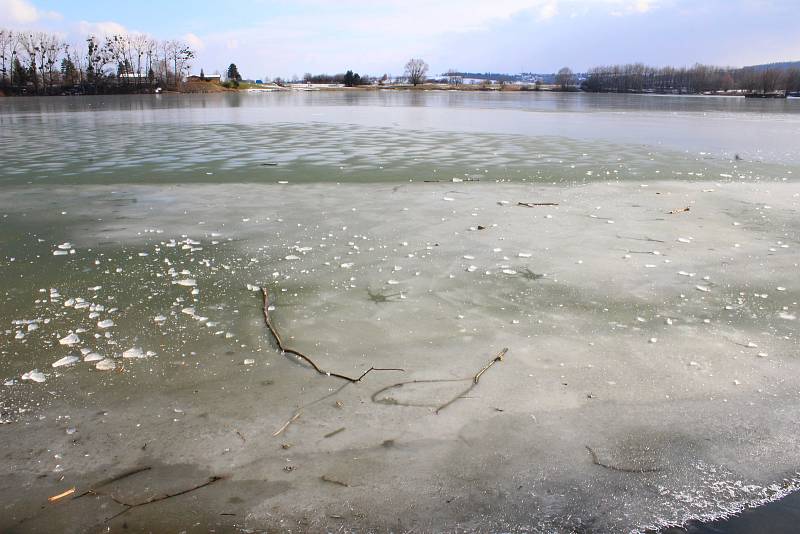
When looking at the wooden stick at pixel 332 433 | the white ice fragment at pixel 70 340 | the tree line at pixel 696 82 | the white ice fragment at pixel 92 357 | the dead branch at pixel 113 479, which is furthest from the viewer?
the tree line at pixel 696 82

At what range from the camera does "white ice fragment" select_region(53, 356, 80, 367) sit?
13.6ft

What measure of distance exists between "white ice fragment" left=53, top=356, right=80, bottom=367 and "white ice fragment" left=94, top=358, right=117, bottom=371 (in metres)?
0.20

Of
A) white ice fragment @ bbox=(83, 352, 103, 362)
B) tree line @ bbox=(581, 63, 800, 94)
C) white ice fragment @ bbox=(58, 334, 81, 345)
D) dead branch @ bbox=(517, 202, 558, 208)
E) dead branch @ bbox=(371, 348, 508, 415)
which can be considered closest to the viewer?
dead branch @ bbox=(371, 348, 508, 415)

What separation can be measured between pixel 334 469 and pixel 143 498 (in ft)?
3.17

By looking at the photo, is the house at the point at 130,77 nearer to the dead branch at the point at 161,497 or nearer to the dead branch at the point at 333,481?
the dead branch at the point at 161,497

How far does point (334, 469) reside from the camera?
3.08 m

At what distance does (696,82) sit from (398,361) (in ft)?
542

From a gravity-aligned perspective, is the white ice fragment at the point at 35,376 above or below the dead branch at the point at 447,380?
above

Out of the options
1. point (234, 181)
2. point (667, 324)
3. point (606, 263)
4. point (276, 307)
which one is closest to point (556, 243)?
point (606, 263)

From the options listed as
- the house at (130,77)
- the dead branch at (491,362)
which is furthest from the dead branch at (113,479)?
the house at (130,77)

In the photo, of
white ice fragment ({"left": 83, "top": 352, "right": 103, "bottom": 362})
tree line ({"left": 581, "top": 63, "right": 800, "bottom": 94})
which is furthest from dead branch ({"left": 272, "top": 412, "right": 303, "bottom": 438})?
tree line ({"left": 581, "top": 63, "right": 800, "bottom": 94})

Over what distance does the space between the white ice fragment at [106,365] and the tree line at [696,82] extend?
130m

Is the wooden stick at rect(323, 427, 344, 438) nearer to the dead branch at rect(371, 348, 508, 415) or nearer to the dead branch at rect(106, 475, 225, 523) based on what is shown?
the dead branch at rect(371, 348, 508, 415)

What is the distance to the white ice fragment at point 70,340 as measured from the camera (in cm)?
447
